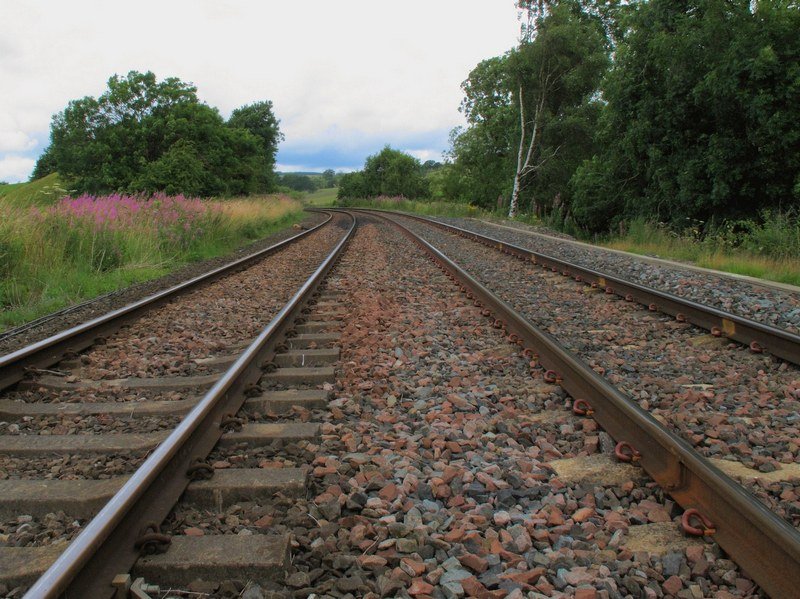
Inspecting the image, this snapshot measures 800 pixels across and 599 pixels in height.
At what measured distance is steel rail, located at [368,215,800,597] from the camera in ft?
5.88

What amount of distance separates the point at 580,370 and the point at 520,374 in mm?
597

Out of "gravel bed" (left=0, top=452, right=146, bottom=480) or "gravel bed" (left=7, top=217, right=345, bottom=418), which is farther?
"gravel bed" (left=7, top=217, right=345, bottom=418)

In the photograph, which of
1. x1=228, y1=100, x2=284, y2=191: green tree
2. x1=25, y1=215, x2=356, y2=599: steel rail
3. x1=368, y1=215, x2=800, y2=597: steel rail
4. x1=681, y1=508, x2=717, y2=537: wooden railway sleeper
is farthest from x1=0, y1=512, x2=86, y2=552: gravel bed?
x1=228, y1=100, x2=284, y2=191: green tree

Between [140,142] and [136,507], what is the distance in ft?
90.4

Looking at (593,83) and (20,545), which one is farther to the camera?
(593,83)

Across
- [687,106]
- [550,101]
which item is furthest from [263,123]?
[687,106]

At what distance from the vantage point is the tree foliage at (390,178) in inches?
2514

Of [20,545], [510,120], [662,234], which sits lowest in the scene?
[20,545]

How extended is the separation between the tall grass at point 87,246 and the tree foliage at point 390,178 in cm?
4824

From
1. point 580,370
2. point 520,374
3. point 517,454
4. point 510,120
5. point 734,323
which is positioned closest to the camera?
point 517,454

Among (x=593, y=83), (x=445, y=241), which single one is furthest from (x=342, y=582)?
(x=593, y=83)

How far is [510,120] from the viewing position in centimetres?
3847

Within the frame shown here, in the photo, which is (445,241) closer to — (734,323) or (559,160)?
(734,323)

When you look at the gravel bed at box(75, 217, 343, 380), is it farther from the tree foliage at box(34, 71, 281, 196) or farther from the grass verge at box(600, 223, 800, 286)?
the tree foliage at box(34, 71, 281, 196)
